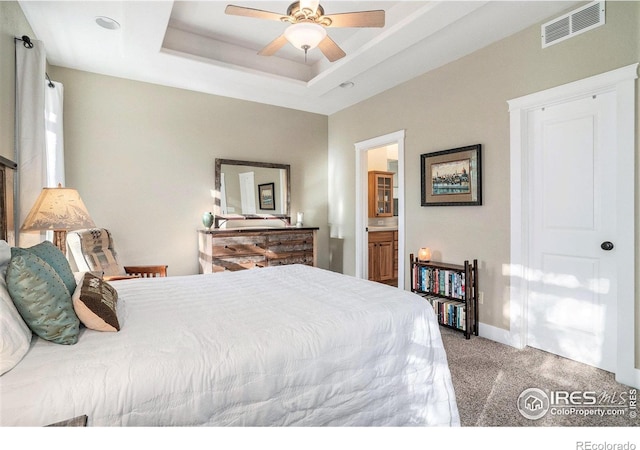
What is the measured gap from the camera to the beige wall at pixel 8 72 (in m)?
2.18

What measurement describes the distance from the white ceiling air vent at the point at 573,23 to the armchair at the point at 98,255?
3.92m

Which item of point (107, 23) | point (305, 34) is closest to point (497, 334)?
point (305, 34)

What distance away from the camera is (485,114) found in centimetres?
317

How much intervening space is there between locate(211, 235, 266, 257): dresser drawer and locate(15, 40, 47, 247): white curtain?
1.65 metres

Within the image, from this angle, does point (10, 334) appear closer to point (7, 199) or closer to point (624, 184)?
point (7, 199)

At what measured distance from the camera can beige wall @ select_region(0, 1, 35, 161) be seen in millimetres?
2182

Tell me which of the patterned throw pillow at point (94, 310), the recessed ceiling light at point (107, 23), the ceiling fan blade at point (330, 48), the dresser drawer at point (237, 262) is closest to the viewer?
the patterned throw pillow at point (94, 310)

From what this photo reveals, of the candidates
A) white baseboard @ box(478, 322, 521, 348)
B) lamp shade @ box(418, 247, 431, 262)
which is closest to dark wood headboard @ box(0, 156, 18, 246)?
lamp shade @ box(418, 247, 431, 262)

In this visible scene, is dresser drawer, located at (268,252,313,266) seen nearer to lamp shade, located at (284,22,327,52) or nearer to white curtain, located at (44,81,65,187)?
white curtain, located at (44,81,65,187)

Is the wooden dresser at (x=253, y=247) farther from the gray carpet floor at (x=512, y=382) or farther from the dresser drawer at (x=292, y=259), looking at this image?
the gray carpet floor at (x=512, y=382)

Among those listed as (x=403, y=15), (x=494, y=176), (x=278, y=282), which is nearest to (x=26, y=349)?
(x=278, y=282)

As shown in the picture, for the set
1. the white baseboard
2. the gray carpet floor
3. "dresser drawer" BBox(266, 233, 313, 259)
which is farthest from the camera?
"dresser drawer" BBox(266, 233, 313, 259)

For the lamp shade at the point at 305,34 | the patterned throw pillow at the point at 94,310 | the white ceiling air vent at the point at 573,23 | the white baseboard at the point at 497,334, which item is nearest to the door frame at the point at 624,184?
the white ceiling air vent at the point at 573,23

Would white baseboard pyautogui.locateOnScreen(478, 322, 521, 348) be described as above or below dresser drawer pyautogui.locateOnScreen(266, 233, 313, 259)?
below
